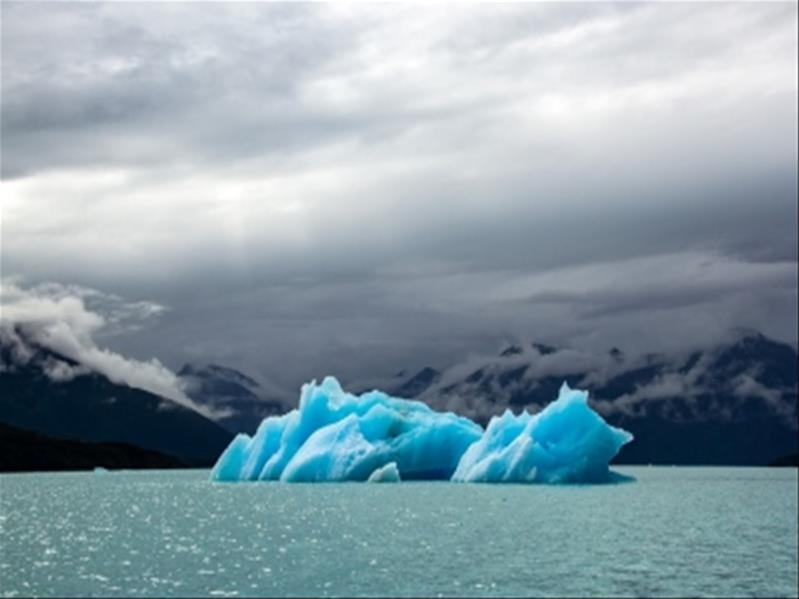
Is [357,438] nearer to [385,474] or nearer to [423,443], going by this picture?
[385,474]

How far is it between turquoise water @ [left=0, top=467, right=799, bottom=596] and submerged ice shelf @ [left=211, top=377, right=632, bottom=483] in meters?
5.74

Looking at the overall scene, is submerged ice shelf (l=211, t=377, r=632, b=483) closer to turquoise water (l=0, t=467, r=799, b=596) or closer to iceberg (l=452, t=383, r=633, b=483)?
iceberg (l=452, t=383, r=633, b=483)

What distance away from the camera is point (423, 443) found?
360 feet

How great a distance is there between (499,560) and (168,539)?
22.0m

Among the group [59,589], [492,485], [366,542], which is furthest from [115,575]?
[492,485]

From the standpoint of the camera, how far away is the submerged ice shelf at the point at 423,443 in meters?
98.8

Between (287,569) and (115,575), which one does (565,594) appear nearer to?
(287,569)

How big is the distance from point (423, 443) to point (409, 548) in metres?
55.5

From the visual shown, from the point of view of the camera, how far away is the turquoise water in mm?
41469

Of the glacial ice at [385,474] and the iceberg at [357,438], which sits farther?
the iceberg at [357,438]

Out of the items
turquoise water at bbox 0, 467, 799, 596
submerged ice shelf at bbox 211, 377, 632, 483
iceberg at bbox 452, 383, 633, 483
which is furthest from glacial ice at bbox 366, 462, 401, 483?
iceberg at bbox 452, 383, 633, 483

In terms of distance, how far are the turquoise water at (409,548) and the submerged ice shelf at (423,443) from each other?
5736 millimetres

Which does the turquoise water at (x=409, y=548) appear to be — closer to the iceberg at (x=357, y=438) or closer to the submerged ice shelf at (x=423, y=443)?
the submerged ice shelf at (x=423, y=443)

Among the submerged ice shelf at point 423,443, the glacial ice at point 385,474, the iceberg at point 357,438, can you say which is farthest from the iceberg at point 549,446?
the glacial ice at point 385,474
